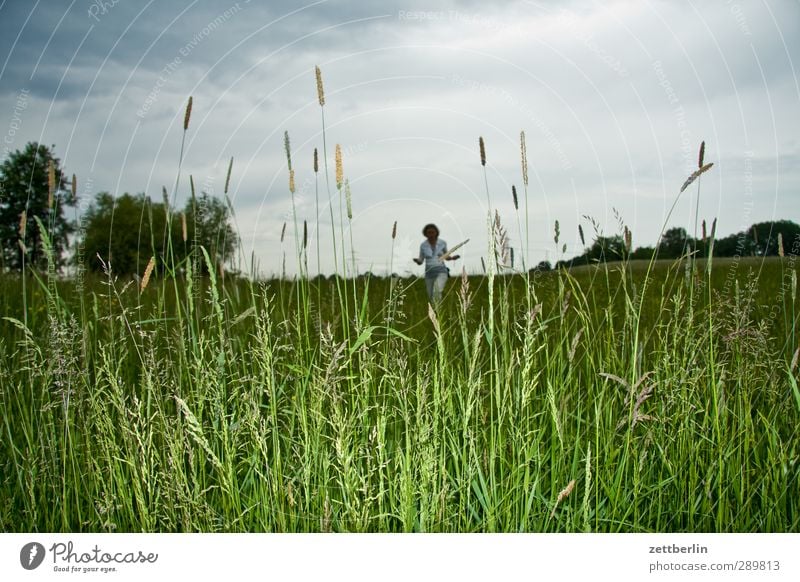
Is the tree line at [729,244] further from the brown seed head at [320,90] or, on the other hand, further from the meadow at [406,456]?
the brown seed head at [320,90]

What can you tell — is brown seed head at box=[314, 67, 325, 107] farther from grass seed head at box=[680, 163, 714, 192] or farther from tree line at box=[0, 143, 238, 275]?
grass seed head at box=[680, 163, 714, 192]

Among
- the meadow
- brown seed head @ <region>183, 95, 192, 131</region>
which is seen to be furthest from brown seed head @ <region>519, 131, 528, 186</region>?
brown seed head @ <region>183, 95, 192, 131</region>

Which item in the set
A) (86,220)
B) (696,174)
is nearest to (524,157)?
(696,174)

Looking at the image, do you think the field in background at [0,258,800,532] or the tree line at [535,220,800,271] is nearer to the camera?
the field in background at [0,258,800,532]
